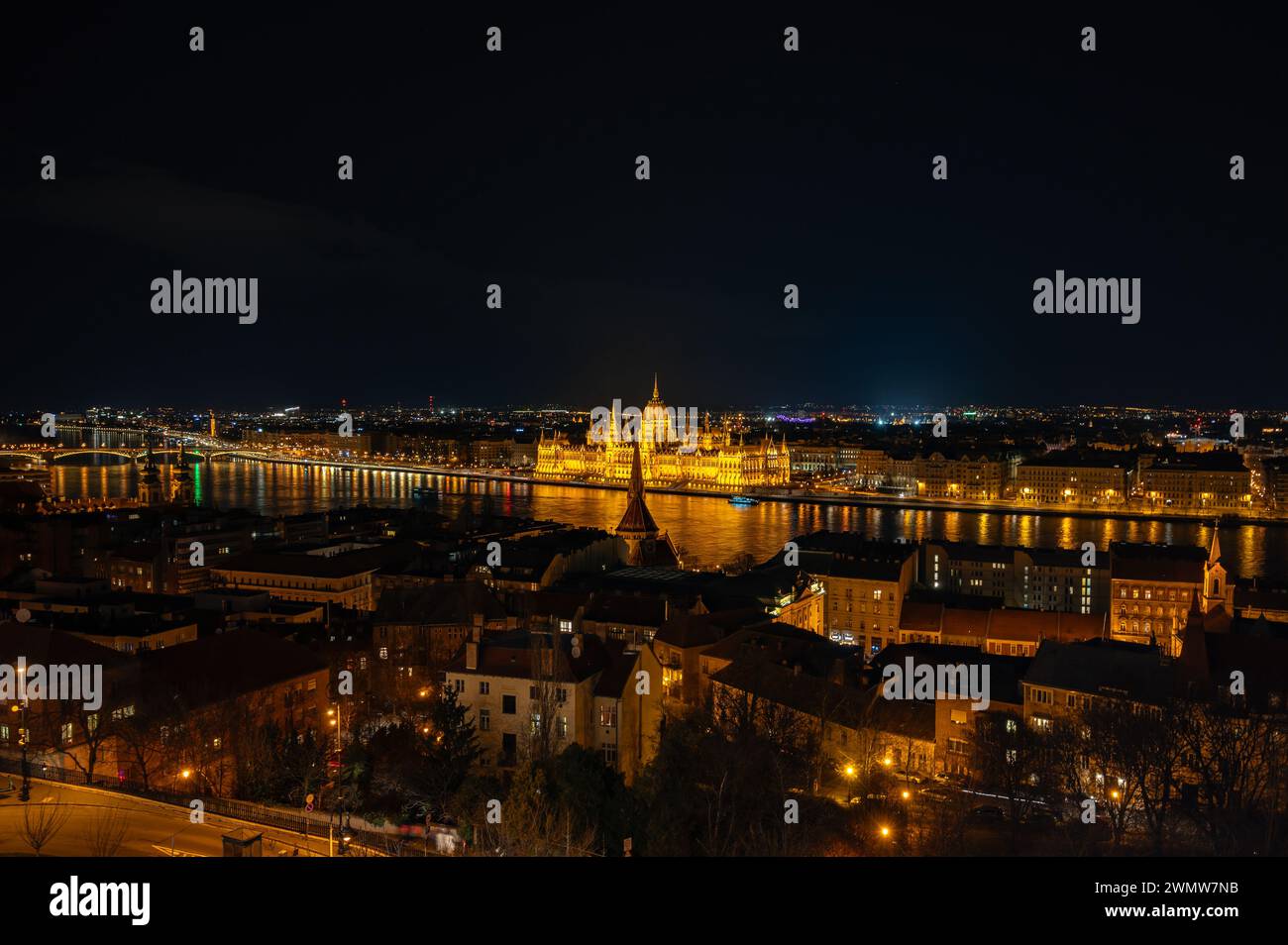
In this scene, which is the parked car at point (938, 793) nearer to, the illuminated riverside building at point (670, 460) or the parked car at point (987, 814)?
the parked car at point (987, 814)

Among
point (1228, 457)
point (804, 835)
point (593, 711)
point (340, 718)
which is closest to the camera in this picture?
point (804, 835)

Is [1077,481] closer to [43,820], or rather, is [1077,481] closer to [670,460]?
[670,460]

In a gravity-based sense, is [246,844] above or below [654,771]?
above

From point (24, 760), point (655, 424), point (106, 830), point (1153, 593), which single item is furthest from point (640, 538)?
point (655, 424)

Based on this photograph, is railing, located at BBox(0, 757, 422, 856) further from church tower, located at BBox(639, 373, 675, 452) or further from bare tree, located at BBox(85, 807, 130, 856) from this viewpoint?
church tower, located at BBox(639, 373, 675, 452)

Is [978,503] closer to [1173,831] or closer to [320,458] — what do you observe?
[1173,831]

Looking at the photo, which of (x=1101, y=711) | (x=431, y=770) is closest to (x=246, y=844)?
(x=431, y=770)

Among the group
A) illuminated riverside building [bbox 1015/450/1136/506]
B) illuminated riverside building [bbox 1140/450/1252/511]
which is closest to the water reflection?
illuminated riverside building [bbox 1140/450/1252/511]
